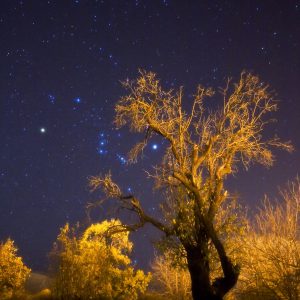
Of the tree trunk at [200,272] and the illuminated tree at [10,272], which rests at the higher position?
the illuminated tree at [10,272]

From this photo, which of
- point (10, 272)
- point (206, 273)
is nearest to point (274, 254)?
point (206, 273)

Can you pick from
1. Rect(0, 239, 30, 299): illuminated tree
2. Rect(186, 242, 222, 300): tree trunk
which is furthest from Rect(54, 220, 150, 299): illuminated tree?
Rect(0, 239, 30, 299): illuminated tree

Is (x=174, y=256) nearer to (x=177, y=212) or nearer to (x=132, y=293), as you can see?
(x=177, y=212)

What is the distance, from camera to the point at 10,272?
3466 centimetres

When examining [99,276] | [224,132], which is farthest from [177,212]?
[99,276]

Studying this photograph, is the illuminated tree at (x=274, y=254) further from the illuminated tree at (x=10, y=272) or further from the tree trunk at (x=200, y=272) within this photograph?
the illuminated tree at (x=10, y=272)

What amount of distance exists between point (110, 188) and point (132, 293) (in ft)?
46.9

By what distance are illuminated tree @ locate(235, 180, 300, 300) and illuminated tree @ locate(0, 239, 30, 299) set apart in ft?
68.1

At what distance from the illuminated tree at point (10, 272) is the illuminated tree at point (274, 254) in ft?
68.1

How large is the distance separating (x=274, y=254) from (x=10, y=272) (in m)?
24.3

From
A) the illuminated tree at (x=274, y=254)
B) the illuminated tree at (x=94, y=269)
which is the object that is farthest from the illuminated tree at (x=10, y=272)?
the illuminated tree at (x=274, y=254)

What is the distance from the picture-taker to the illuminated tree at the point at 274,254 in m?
18.5

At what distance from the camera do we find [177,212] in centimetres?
1567

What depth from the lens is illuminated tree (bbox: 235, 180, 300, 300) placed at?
18.5 meters
